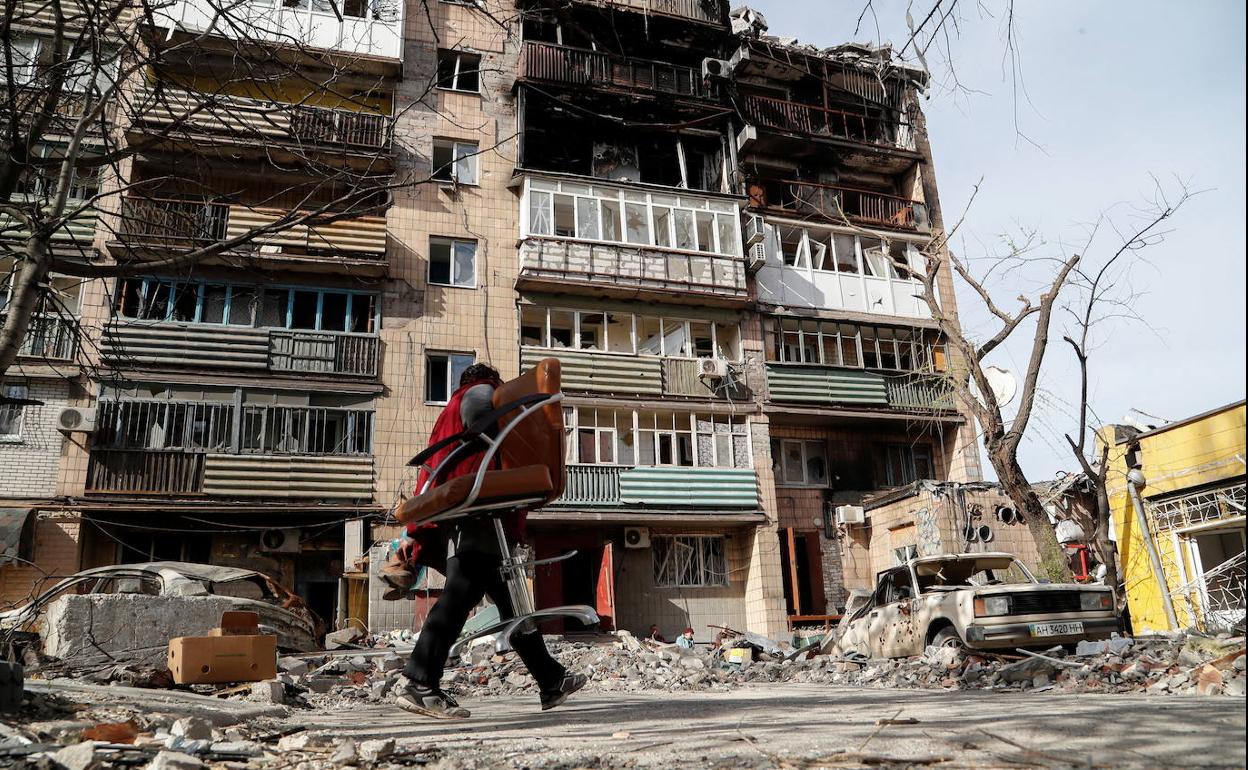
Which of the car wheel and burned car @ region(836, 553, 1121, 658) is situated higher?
burned car @ region(836, 553, 1121, 658)

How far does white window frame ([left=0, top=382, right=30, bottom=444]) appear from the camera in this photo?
1761 cm

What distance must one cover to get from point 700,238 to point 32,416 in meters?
15.3

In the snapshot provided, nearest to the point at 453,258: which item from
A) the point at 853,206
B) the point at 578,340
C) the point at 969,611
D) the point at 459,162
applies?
the point at 459,162

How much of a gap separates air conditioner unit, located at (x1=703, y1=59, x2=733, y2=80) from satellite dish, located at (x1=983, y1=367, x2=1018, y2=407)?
1051cm

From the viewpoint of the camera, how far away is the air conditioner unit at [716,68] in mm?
24078

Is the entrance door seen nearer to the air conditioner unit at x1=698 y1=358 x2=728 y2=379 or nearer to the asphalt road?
the air conditioner unit at x1=698 y1=358 x2=728 y2=379

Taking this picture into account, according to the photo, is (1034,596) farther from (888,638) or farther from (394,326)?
(394,326)

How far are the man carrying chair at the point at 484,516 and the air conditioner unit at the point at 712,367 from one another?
55.2ft

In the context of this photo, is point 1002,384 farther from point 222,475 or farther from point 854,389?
point 222,475

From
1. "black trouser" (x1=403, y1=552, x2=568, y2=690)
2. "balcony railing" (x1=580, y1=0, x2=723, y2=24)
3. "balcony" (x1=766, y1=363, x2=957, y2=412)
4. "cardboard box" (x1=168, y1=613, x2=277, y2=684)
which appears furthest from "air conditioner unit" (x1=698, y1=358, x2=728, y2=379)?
"black trouser" (x1=403, y1=552, x2=568, y2=690)

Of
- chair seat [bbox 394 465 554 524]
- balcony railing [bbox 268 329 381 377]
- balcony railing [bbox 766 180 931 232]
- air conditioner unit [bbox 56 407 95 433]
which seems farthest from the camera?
balcony railing [bbox 766 180 931 232]

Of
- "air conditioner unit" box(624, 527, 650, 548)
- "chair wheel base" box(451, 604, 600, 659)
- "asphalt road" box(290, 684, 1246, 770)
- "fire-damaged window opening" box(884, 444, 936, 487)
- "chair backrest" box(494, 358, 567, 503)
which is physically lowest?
"asphalt road" box(290, 684, 1246, 770)

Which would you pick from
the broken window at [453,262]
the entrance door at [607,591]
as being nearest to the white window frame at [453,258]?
the broken window at [453,262]

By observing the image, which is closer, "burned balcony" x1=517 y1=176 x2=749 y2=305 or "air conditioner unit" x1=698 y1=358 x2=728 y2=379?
"burned balcony" x1=517 y1=176 x2=749 y2=305
